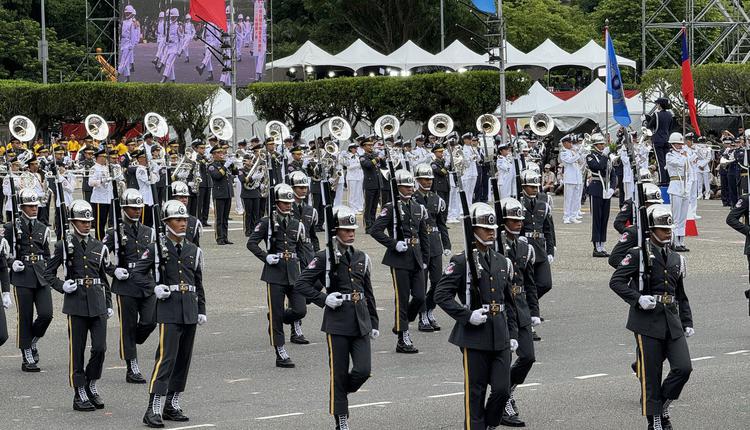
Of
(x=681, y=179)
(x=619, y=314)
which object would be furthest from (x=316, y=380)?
(x=681, y=179)

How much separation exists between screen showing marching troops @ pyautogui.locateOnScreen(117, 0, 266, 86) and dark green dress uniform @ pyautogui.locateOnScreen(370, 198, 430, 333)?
41.1m

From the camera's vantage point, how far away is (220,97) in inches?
1905

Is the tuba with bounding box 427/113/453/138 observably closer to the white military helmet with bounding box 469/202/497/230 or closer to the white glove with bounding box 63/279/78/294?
the white glove with bounding box 63/279/78/294

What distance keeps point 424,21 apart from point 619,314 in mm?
49617

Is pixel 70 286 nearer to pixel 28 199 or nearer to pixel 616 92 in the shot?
pixel 28 199

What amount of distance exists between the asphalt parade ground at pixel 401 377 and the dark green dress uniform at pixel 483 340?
1.01 meters

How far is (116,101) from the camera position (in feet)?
155

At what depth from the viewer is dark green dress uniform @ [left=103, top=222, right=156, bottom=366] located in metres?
13.4

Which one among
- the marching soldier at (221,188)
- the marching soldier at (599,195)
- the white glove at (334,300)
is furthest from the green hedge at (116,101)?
the white glove at (334,300)

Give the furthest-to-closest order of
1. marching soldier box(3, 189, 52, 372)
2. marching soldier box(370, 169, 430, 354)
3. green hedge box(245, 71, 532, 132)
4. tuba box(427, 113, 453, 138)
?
green hedge box(245, 71, 532, 132), tuba box(427, 113, 453, 138), marching soldier box(370, 169, 430, 354), marching soldier box(3, 189, 52, 372)

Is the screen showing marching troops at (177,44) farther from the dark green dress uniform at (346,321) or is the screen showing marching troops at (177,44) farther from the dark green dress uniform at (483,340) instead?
the dark green dress uniform at (483,340)

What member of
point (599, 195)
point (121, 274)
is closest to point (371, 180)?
point (599, 195)

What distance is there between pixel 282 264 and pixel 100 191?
39.8ft

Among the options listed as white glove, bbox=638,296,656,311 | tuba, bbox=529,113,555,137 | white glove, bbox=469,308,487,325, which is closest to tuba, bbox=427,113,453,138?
tuba, bbox=529,113,555,137
